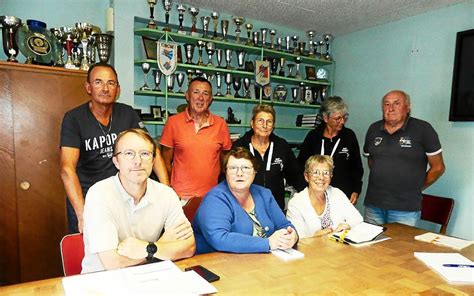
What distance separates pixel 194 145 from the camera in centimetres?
259

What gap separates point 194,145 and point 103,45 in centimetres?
128

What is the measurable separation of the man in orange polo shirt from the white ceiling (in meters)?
1.44

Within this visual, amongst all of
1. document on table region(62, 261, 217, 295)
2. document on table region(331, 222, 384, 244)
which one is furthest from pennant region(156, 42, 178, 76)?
document on table region(62, 261, 217, 295)

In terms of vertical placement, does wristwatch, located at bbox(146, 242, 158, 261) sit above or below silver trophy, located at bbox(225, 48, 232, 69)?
below

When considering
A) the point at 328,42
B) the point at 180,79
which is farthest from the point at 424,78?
the point at 180,79

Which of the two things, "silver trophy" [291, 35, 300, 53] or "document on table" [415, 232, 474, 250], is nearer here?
"document on table" [415, 232, 474, 250]

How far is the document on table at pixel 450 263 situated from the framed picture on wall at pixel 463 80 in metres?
2.08

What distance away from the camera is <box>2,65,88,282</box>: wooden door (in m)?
2.49

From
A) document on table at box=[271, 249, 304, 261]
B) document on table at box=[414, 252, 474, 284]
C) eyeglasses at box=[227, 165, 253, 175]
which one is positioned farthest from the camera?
eyeglasses at box=[227, 165, 253, 175]

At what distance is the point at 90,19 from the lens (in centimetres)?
321

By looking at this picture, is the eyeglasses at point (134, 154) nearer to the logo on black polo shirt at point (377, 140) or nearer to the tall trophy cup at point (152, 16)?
the logo on black polo shirt at point (377, 140)

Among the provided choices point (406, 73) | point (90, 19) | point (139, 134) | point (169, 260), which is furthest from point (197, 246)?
point (406, 73)

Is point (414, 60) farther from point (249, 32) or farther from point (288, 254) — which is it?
point (288, 254)

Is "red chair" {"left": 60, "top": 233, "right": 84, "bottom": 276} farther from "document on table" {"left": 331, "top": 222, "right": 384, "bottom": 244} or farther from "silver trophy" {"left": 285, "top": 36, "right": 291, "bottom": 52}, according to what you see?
"silver trophy" {"left": 285, "top": 36, "right": 291, "bottom": 52}
